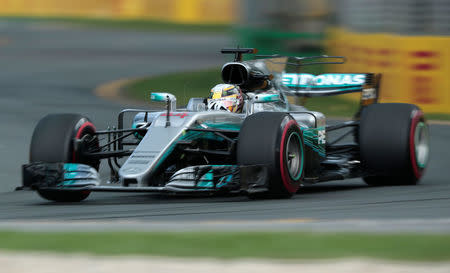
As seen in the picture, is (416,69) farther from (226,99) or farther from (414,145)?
(226,99)

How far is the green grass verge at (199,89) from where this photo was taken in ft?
46.9

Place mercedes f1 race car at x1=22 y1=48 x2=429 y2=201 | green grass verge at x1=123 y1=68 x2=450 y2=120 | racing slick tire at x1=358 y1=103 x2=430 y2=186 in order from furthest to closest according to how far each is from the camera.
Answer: green grass verge at x1=123 y1=68 x2=450 y2=120 → racing slick tire at x1=358 y1=103 x2=430 y2=186 → mercedes f1 race car at x1=22 y1=48 x2=429 y2=201

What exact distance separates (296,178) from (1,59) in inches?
864

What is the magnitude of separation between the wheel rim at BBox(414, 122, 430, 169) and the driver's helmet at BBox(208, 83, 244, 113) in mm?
1868

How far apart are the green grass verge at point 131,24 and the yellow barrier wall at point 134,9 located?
670 millimetres

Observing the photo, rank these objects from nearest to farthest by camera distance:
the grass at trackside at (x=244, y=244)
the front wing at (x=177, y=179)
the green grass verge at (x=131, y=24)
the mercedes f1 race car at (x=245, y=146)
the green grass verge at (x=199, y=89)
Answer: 1. the grass at trackside at (x=244, y=244)
2. the front wing at (x=177, y=179)
3. the mercedes f1 race car at (x=245, y=146)
4. the green grass verge at (x=199, y=89)
5. the green grass verge at (x=131, y=24)

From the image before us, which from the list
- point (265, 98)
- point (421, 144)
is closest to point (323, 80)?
point (421, 144)

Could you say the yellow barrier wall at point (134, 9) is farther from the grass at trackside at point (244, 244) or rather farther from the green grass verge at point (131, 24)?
the grass at trackside at point (244, 244)

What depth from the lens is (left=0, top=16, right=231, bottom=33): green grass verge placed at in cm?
5194

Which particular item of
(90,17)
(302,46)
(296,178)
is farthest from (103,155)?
(90,17)

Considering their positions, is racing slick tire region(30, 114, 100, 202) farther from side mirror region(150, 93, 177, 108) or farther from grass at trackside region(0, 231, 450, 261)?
grass at trackside region(0, 231, 450, 261)

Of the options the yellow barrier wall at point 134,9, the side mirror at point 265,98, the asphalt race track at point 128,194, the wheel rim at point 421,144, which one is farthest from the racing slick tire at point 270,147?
the yellow barrier wall at point 134,9

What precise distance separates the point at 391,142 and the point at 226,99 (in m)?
1.71

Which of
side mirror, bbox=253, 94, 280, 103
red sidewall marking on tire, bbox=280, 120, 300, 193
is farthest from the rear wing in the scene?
red sidewall marking on tire, bbox=280, 120, 300, 193
